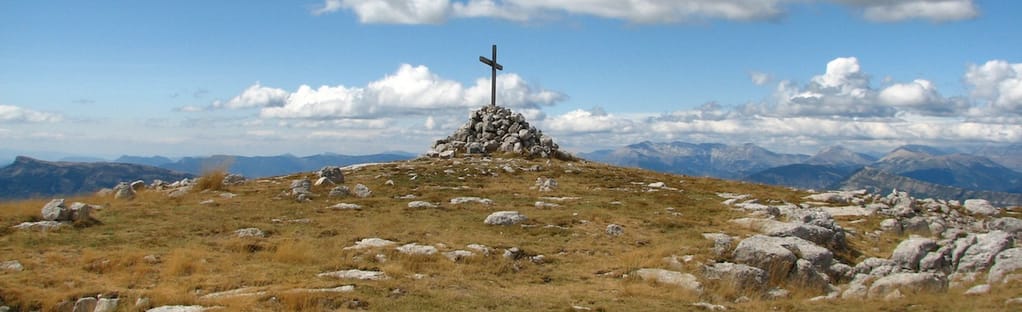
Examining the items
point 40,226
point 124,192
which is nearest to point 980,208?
point 40,226

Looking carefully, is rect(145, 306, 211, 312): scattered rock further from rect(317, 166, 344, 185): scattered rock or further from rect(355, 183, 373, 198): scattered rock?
rect(317, 166, 344, 185): scattered rock

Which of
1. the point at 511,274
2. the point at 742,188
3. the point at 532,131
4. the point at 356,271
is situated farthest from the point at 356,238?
the point at 532,131

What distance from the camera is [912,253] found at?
19203mm

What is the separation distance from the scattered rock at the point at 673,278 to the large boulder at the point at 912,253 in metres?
6.32

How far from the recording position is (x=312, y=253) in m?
18.9

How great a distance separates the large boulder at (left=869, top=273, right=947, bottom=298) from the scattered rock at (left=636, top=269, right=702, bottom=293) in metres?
4.13

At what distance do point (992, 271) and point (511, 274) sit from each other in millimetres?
12145

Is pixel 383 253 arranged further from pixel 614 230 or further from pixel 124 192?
pixel 124 192

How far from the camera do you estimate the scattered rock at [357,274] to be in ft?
55.1

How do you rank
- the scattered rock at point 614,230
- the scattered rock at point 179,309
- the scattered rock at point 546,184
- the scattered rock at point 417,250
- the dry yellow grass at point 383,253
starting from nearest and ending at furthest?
the scattered rock at point 179,309, the dry yellow grass at point 383,253, the scattered rock at point 417,250, the scattered rock at point 614,230, the scattered rock at point 546,184

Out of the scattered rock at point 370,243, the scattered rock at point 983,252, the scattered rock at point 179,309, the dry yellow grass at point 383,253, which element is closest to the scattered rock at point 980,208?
the dry yellow grass at point 383,253

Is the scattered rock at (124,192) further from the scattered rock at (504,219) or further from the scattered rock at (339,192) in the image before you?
the scattered rock at (504,219)

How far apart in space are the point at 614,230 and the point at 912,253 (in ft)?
29.8

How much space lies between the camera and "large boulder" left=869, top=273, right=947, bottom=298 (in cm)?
1606
